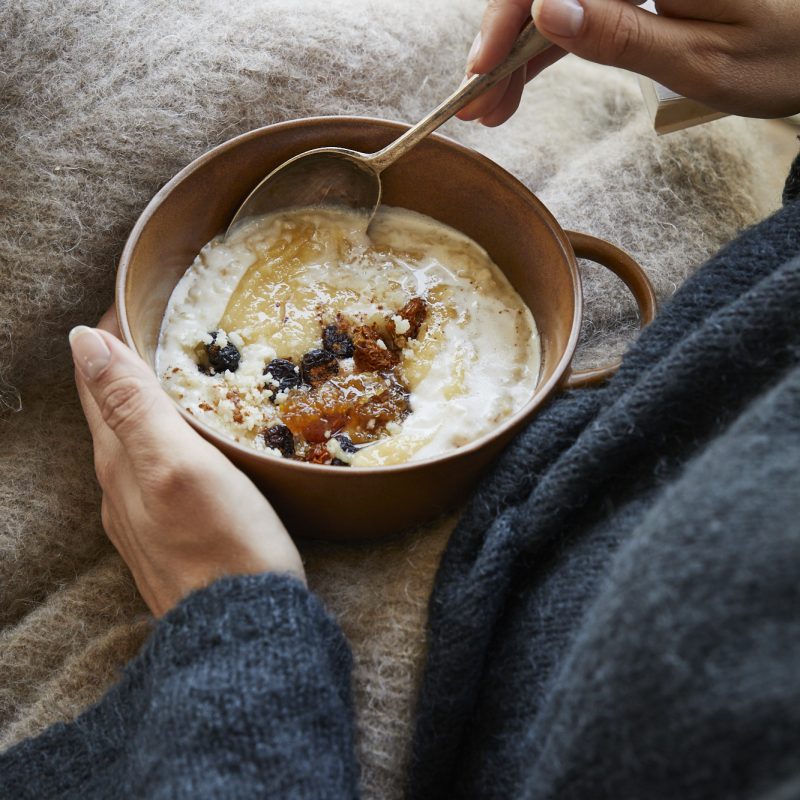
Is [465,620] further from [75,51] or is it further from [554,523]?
[75,51]

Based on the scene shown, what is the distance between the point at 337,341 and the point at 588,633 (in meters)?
0.52

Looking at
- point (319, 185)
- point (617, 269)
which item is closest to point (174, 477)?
point (319, 185)

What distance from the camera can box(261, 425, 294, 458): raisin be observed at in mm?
1003

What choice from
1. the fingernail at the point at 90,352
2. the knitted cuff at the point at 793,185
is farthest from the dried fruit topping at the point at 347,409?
the knitted cuff at the point at 793,185

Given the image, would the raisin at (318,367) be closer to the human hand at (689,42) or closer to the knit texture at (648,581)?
the knit texture at (648,581)

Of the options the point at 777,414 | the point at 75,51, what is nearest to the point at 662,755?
the point at 777,414

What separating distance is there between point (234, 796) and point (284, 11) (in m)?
1.07

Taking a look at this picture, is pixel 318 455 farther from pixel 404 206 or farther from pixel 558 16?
pixel 558 16

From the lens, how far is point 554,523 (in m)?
0.91

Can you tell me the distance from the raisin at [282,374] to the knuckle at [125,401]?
188mm

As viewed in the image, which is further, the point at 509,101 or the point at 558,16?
the point at 509,101

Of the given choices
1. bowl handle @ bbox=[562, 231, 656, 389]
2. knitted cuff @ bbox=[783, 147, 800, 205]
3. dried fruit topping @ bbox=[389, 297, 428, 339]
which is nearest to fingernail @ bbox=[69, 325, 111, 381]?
dried fruit topping @ bbox=[389, 297, 428, 339]

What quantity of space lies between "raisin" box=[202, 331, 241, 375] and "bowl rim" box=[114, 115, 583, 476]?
112 mm

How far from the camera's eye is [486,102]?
124 centimetres
